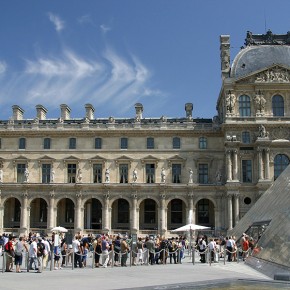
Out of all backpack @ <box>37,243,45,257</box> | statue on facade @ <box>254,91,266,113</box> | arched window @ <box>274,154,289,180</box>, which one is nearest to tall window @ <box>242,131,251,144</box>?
statue on facade @ <box>254,91,266,113</box>

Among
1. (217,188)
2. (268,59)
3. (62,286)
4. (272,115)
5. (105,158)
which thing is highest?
(268,59)

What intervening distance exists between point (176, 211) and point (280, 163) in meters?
11.1

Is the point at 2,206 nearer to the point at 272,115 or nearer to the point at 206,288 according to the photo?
the point at 272,115

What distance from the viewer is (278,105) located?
46469 millimetres

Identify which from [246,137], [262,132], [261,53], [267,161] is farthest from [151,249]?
[261,53]

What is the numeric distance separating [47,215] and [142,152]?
35.8 feet

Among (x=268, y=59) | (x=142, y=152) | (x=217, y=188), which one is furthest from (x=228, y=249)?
(x=268, y=59)

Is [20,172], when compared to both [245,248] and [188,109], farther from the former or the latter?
[245,248]

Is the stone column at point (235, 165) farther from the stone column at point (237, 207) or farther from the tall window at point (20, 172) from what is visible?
the tall window at point (20, 172)

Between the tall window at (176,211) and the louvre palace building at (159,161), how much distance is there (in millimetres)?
98

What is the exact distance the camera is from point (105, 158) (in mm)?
48688

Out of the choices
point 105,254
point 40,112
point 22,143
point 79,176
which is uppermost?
point 40,112

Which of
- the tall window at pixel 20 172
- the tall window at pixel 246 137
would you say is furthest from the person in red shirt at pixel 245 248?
the tall window at pixel 20 172

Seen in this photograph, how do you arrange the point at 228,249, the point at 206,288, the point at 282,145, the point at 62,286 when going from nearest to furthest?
the point at 206,288, the point at 62,286, the point at 228,249, the point at 282,145
